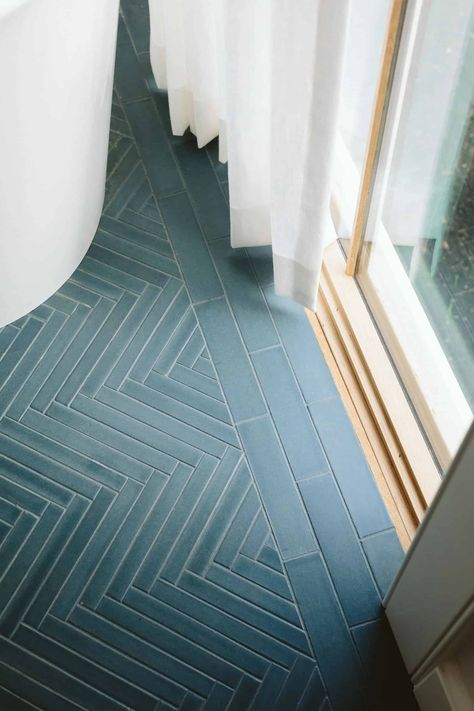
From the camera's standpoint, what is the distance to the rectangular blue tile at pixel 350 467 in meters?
1.67

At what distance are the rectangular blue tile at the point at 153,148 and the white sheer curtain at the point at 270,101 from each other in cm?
9

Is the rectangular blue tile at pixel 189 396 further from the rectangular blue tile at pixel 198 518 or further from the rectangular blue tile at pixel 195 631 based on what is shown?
the rectangular blue tile at pixel 195 631

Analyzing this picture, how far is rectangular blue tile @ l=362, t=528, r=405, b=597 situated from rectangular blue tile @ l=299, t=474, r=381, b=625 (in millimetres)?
16

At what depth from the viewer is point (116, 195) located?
2.13 meters

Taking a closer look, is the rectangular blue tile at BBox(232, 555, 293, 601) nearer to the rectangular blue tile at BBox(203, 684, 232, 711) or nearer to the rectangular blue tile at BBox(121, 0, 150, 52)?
the rectangular blue tile at BBox(203, 684, 232, 711)

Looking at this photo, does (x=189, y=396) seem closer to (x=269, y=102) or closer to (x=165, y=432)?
(x=165, y=432)

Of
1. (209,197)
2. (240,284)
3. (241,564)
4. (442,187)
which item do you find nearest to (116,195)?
(209,197)

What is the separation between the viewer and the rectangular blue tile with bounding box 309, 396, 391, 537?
1.67m

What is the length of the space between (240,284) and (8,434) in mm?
648

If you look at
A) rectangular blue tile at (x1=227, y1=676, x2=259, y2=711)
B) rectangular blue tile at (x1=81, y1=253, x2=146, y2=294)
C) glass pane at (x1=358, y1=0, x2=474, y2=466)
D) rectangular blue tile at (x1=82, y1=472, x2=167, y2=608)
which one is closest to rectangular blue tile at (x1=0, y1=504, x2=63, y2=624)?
rectangular blue tile at (x1=82, y1=472, x2=167, y2=608)

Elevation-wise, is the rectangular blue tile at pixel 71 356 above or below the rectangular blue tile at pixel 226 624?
above

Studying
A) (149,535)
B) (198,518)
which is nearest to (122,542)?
(149,535)

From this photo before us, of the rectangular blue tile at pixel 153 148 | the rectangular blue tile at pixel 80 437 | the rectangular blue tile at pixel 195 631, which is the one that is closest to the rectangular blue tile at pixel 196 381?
the rectangular blue tile at pixel 80 437

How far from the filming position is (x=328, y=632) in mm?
1553
